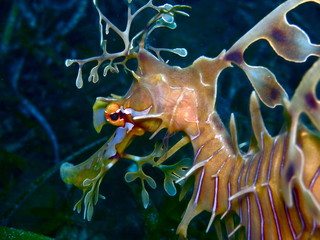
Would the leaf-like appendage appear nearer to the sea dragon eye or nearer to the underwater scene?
the underwater scene

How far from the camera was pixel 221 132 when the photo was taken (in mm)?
1222

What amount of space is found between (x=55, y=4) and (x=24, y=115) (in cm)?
157

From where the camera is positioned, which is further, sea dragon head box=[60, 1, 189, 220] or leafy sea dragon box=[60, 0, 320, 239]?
sea dragon head box=[60, 1, 189, 220]

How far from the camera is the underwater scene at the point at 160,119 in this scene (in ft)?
3.53

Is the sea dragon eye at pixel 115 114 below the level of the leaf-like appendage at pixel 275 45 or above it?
below

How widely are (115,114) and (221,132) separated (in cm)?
41

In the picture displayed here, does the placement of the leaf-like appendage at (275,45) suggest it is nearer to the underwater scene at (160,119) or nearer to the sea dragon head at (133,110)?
the underwater scene at (160,119)

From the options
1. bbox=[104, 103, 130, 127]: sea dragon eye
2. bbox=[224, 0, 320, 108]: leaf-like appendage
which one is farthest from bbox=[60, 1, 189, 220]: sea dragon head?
bbox=[224, 0, 320, 108]: leaf-like appendage

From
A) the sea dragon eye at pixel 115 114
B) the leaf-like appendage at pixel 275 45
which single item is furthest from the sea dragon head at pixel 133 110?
the leaf-like appendage at pixel 275 45

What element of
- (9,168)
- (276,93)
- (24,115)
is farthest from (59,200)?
(276,93)

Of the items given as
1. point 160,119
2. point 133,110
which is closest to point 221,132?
point 160,119

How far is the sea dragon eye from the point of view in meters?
1.28

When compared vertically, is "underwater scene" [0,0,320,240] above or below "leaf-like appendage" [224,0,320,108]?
below

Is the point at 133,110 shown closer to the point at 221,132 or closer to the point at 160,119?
the point at 160,119
